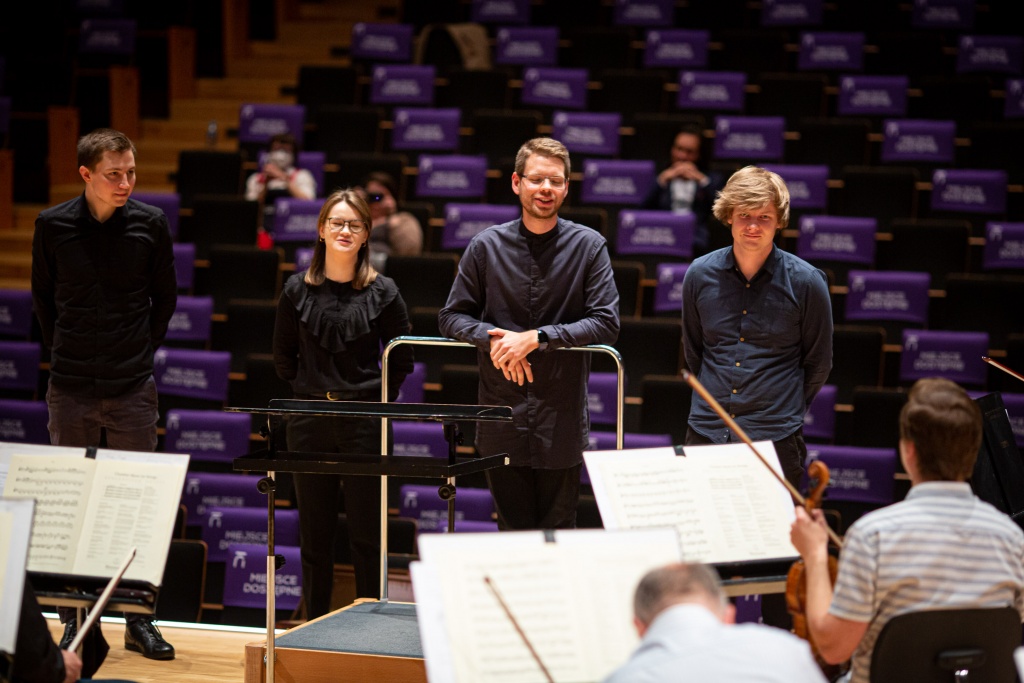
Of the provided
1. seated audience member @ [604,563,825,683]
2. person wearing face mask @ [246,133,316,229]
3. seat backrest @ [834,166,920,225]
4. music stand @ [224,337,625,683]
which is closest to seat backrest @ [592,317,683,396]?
seat backrest @ [834,166,920,225]

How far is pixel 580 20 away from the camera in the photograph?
7.19 meters

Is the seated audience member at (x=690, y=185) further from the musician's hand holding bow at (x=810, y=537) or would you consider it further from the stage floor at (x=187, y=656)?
the musician's hand holding bow at (x=810, y=537)

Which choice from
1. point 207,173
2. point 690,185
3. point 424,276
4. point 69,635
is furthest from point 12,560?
point 207,173

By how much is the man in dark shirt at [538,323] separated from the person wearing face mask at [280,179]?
3141 millimetres

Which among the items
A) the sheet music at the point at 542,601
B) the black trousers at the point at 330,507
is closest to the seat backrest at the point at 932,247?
the black trousers at the point at 330,507

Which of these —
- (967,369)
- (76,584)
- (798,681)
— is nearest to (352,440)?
(76,584)

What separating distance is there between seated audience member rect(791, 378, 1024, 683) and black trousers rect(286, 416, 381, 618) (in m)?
1.56

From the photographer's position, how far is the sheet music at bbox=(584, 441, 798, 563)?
2.14 m

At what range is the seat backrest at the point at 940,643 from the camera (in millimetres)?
1671

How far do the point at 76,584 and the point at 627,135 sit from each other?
450 cm

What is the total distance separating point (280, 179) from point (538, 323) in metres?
3.39

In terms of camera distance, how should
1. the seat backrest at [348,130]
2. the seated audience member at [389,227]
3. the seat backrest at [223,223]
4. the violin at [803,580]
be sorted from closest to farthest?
the violin at [803,580] < the seated audience member at [389,227] < the seat backrest at [223,223] < the seat backrest at [348,130]

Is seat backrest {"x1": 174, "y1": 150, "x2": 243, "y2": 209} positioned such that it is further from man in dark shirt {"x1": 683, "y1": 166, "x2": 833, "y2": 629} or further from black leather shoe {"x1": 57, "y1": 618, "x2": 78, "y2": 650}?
man in dark shirt {"x1": 683, "y1": 166, "x2": 833, "y2": 629}

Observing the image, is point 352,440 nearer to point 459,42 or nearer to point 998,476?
point 998,476
